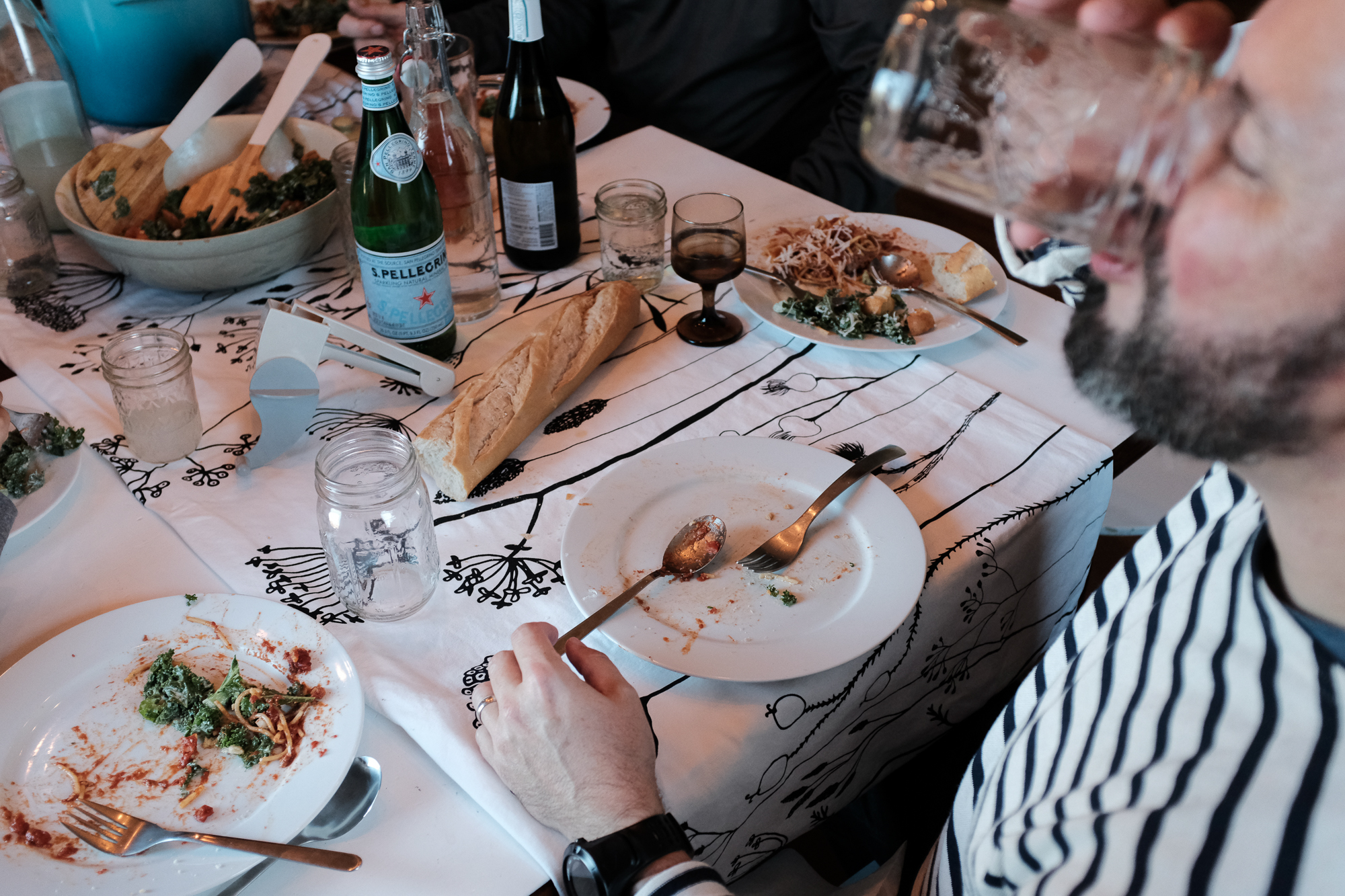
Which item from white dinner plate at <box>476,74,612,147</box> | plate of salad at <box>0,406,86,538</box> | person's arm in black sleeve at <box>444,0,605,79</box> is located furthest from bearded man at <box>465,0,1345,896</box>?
person's arm in black sleeve at <box>444,0,605,79</box>

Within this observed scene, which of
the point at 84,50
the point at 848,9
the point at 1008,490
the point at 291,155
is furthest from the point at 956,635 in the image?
the point at 84,50

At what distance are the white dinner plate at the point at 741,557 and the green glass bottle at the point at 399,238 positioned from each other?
1.18 feet

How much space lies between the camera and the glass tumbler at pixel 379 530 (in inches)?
34.3

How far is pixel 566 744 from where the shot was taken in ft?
2.37

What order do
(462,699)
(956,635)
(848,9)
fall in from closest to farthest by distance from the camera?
(462,699), (956,635), (848,9)

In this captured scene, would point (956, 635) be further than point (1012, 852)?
Yes

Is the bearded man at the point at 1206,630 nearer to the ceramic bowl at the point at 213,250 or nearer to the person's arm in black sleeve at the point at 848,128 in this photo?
the ceramic bowl at the point at 213,250

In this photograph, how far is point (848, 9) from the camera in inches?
75.0

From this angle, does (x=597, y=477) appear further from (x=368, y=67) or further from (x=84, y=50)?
(x=84, y=50)

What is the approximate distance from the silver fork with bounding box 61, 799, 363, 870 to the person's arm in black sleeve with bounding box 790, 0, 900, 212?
1.59 m

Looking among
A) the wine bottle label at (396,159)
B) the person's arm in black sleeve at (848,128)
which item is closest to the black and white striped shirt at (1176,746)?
the wine bottle label at (396,159)

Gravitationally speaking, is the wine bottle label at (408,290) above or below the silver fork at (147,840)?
above

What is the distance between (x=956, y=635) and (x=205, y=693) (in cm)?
72

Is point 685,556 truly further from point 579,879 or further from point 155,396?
point 155,396
